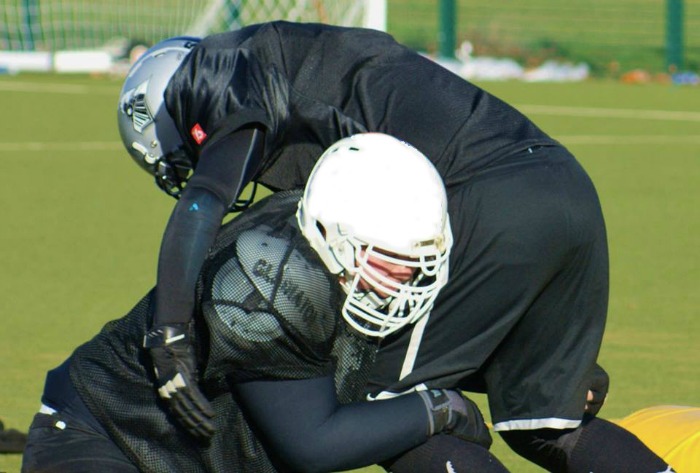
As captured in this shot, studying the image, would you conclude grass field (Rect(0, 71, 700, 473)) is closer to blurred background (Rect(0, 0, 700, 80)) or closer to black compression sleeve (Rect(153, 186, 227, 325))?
black compression sleeve (Rect(153, 186, 227, 325))

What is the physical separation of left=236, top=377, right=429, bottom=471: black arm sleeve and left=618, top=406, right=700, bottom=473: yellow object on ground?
1238 mm

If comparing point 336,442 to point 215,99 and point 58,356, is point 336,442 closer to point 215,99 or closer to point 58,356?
point 215,99

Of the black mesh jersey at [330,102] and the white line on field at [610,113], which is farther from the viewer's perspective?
the white line on field at [610,113]

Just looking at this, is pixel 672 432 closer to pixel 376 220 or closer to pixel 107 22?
pixel 376 220

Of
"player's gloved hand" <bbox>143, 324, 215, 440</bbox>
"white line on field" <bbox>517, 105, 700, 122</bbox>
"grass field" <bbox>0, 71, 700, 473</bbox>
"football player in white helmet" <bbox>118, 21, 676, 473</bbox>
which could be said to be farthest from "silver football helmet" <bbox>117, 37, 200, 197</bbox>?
"white line on field" <bbox>517, 105, 700, 122</bbox>

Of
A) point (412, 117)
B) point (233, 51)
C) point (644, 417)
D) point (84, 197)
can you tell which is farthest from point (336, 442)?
point (84, 197)

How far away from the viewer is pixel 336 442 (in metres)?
3.25

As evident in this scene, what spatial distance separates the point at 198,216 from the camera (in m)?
3.46

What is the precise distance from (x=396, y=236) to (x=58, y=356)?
3.29 m

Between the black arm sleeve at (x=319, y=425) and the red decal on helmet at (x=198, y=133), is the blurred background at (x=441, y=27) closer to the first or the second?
the red decal on helmet at (x=198, y=133)

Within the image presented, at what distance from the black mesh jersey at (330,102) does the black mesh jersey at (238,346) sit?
27 centimetres

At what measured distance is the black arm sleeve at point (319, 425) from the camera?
320 cm

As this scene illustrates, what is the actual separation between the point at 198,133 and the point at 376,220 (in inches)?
33.1

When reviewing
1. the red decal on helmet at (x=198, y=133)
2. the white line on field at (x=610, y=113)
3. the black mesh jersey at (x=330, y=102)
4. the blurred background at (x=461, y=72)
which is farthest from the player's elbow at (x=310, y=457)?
the white line on field at (x=610, y=113)
